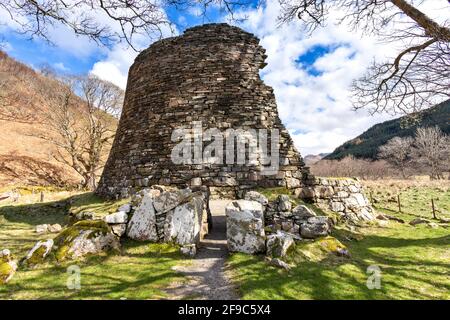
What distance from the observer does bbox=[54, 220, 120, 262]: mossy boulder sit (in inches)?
229

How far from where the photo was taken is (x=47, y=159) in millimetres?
23891

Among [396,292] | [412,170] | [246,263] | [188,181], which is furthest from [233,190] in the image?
[412,170]

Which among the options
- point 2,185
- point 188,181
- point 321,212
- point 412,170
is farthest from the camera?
point 412,170

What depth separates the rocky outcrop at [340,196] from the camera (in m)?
9.39

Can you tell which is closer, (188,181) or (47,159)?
(188,181)

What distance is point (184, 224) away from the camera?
22.1 feet

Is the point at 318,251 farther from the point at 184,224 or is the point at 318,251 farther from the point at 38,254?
the point at 38,254

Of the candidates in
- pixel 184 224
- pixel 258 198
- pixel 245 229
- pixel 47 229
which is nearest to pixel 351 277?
pixel 245 229

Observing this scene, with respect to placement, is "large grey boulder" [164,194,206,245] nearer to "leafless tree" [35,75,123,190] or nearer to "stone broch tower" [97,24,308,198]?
"stone broch tower" [97,24,308,198]

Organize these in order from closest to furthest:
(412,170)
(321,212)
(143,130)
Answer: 1. (321,212)
2. (143,130)
3. (412,170)

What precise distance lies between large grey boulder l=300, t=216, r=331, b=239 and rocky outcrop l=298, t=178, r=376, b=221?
80.8 inches

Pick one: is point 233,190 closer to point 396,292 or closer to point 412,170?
point 396,292

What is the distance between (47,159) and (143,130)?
1860cm

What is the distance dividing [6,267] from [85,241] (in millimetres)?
1440
